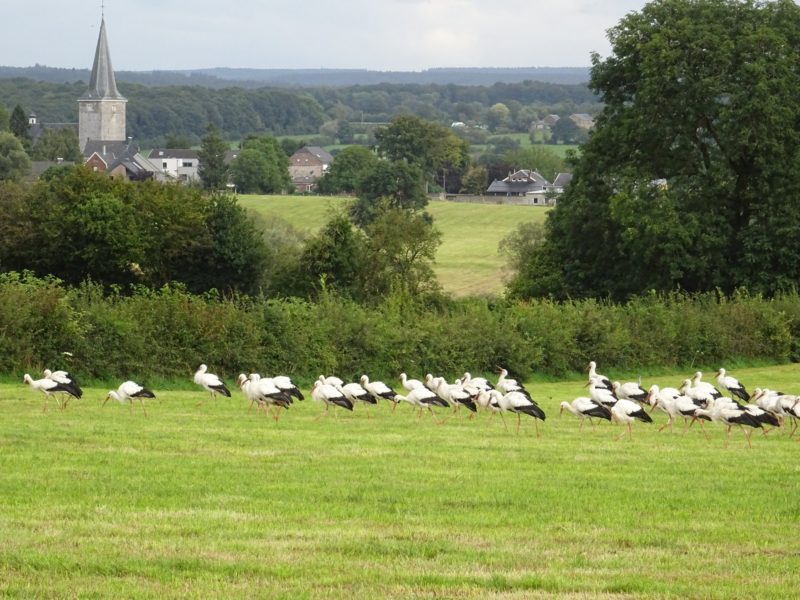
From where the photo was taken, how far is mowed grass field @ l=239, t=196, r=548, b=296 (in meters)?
109

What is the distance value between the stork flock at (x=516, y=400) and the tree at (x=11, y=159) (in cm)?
12371

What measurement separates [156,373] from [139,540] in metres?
25.2

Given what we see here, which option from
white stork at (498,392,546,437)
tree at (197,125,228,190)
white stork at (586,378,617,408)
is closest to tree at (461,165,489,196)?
tree at (197,125,228,190)

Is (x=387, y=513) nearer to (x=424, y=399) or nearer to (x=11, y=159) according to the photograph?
(x=424, y=399)

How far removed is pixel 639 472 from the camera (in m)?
19.0

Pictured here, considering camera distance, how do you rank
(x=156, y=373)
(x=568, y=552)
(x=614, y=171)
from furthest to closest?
(x=614, y=171), (x=156, y=373), (x=568, y=552)

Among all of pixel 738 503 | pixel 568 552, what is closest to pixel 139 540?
pixel 568 552

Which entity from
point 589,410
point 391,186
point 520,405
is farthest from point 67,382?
point 391,186

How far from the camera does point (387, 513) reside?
Answer: 15.2 m

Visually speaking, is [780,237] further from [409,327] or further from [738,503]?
[738,503]

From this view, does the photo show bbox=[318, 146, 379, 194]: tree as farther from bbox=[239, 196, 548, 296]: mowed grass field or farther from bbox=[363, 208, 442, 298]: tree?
bbox=[363, 208, 442, 298]: tree

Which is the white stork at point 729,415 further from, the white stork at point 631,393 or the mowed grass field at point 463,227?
the mowed grass field at point 463,227

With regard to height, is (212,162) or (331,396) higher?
(331,396)

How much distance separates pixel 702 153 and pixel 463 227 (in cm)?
7811
